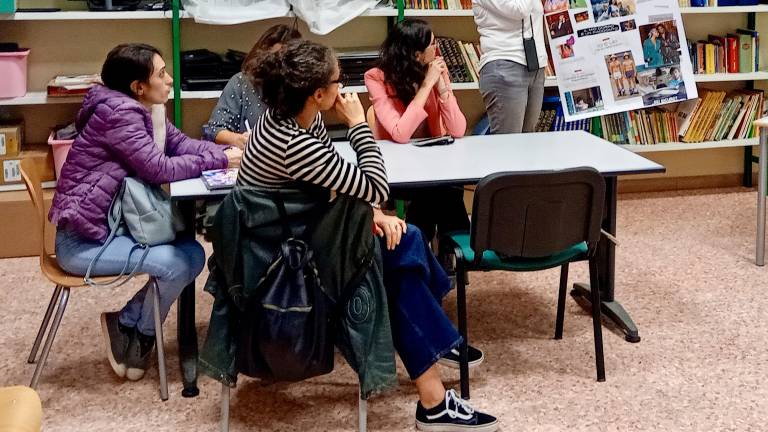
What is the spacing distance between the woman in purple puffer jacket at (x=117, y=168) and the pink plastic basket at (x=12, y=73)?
145 centimetres

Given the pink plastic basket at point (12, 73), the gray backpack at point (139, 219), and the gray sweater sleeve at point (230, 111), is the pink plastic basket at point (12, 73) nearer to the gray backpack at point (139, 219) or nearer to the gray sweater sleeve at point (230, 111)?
the gray sweater sleeve at point (230, 111)

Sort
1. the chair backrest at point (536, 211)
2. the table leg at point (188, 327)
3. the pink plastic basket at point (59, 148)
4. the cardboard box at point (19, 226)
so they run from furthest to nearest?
the cardboard box at point (19, 226) < the pink plastic basket at point (59, 148) < the table leg at point (188, 327) < the chair backrest at point (536, 211)

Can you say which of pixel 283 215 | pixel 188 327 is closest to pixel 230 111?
pixel 188 327

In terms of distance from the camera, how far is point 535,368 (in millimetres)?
2904

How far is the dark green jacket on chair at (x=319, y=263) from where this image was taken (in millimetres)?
2318

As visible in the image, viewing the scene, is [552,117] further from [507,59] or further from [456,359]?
[456,359]

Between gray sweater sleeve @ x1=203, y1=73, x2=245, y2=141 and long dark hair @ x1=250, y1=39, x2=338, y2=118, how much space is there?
107cm

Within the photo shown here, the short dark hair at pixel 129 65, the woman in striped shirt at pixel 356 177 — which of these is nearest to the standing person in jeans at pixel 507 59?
the woman in striped shirt at pixel 356 177

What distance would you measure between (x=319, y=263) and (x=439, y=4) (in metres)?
2.45

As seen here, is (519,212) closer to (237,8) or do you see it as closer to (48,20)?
(237,8)

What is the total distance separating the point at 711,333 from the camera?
3146mm

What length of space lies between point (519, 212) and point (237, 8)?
2144mm

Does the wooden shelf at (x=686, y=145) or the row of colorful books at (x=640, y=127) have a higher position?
the row of colorful books at (x=640, y=127)

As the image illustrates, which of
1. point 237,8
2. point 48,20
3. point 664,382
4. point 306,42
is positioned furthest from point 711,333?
point 48,20
